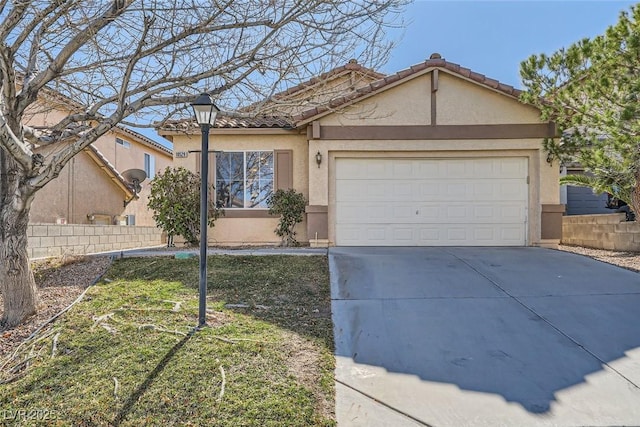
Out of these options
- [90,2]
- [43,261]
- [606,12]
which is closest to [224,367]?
[90,2]

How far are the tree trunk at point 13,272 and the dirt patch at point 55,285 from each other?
7.0 inches

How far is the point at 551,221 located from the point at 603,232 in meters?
1.58

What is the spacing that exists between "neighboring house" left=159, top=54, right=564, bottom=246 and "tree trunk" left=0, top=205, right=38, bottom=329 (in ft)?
20.3

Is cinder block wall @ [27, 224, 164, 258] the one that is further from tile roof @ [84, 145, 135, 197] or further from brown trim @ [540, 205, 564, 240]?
brown trim @ [540, 205, 564, 240]

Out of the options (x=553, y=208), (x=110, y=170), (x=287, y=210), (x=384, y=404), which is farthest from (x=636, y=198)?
Result: (x=110, y=170)

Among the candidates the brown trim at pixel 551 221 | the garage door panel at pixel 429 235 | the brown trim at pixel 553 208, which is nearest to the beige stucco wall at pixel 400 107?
the garage door panel at pixel 429 235

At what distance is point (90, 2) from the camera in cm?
604

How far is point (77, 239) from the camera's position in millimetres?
10211

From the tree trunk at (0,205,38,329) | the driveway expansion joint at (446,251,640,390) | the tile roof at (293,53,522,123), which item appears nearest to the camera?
the driveway expansion joint at (446,251,640,390)

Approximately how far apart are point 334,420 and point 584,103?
8409mm

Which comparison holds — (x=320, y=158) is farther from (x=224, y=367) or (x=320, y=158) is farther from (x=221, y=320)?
(x=224, y=367)

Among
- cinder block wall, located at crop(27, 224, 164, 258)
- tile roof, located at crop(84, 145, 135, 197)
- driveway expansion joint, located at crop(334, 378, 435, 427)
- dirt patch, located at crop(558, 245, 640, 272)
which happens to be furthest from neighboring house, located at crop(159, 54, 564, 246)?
tile roof, located at crop(84, 145, 135, 197)

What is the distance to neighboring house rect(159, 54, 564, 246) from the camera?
417 inches

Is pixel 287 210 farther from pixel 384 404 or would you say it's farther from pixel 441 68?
pixel 384 404
